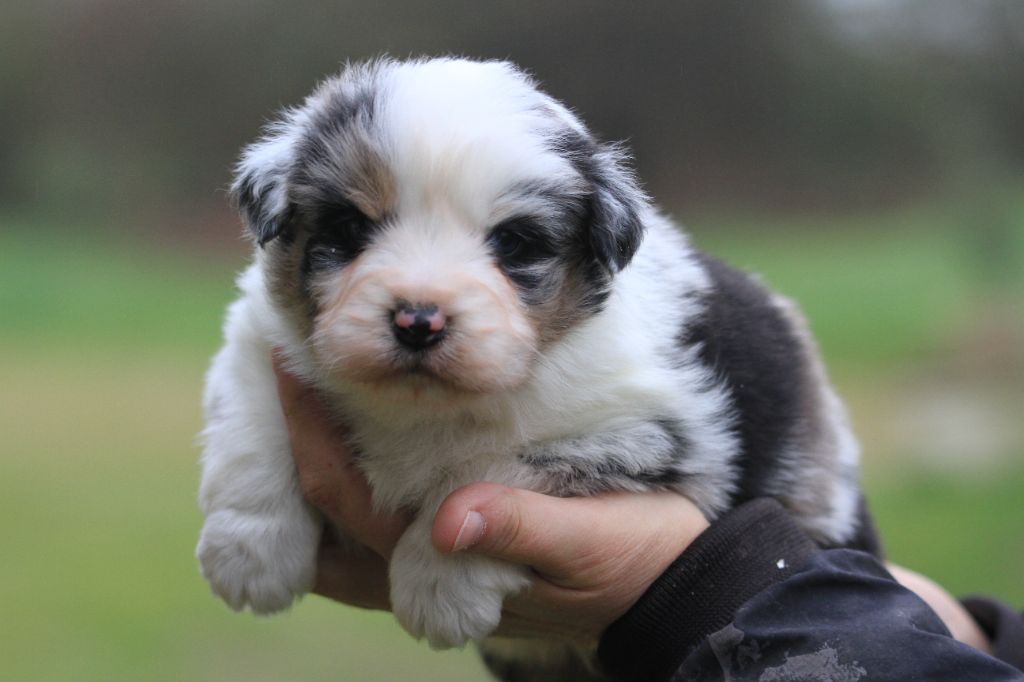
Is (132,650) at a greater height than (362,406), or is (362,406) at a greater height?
(362,406)

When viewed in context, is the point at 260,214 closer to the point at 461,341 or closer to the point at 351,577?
the point at 461,341

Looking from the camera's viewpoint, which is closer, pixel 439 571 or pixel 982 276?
pixel 439 571

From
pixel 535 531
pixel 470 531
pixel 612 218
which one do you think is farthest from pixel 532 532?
pixel 612 218

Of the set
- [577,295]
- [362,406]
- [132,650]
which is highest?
[577,295]

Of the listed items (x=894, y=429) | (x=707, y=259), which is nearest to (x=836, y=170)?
(x=894, y=429)

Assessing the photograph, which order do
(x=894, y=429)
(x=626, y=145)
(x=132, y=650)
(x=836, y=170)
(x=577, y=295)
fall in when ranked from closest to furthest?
1. (x=577, y=295)
2. (x=626, y=145)
3. (x=132, y=650)
4. (x=894, y=429)
5. (x=836, y=170)

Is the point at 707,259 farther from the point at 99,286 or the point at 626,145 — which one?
the point at 99,286
